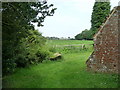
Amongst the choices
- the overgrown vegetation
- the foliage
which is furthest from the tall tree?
the foliage

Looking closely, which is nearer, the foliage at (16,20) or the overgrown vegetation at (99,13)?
the foliage at (16,20)

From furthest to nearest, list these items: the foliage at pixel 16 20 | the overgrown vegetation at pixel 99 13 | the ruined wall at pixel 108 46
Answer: the overgrown vegetation at pixel 99 13, the ruined wall at pixel 108 46, the foliage at pixel 16 20

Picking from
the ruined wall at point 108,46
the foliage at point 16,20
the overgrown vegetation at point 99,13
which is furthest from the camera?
the overgrown vegetation at point 99,13

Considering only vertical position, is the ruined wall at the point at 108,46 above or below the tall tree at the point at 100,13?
below

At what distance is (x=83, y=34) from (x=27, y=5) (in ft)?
147

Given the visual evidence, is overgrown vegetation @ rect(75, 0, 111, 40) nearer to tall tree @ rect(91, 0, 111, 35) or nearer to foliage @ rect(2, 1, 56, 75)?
tall tree @ rect(91, 0, 111, 35)

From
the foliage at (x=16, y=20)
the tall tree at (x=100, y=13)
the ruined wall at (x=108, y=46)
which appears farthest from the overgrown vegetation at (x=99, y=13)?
the foliage at (x=16, y=20)

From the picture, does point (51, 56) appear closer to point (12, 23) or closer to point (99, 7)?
point (12, 23)

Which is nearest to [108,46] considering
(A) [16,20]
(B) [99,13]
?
(A) [16,20]

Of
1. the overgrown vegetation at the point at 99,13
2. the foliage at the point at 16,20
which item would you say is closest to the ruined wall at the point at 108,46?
the foliage at the point at 16,20

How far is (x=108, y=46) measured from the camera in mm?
11367

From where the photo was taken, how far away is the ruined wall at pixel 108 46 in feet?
36.8

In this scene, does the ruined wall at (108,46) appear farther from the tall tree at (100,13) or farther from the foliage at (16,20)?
the tall tree at (100,13)

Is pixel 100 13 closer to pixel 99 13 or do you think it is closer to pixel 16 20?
pixel 99 13
